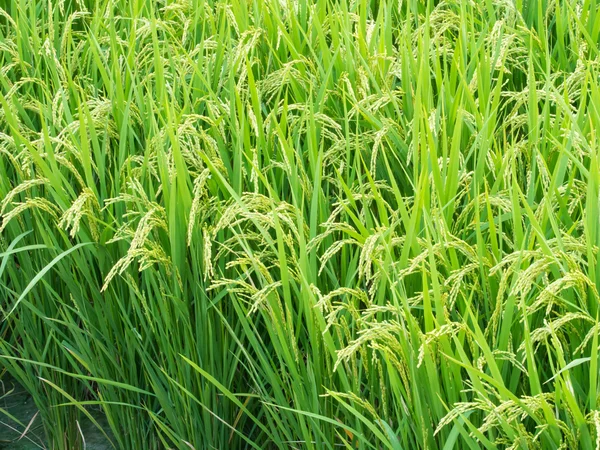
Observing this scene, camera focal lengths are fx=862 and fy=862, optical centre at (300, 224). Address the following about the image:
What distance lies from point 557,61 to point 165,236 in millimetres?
1099

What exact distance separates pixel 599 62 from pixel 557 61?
309mm

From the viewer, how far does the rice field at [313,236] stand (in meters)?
1.34

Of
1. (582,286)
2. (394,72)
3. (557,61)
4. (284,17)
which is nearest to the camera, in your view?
A: (582,286)

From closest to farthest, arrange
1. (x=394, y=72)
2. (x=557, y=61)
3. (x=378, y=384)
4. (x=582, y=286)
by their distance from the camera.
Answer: (x=582, y=286), (x=378, y=384), (x=394, y=72), (x=557, y=61)

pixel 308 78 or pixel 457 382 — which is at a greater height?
pixel 308 78

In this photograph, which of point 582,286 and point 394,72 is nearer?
point 582,286

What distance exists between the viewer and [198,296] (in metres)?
1.73

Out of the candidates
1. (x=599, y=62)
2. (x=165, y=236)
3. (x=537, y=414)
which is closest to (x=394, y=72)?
(x=599, y=62)

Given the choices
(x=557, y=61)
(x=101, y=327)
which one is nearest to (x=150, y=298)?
(x=101, y=327)

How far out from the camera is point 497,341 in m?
1.36

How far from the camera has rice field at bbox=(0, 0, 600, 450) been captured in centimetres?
134

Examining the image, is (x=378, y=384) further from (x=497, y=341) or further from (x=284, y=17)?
(x=284, y=17)

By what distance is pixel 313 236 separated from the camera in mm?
1599

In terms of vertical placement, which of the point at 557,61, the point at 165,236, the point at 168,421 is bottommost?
the point at 168,421
